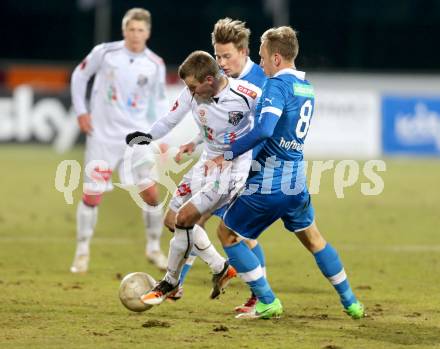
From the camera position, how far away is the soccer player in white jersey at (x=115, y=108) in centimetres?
1031

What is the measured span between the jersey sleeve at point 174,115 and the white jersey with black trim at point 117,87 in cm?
238

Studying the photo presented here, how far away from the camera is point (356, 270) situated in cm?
1034

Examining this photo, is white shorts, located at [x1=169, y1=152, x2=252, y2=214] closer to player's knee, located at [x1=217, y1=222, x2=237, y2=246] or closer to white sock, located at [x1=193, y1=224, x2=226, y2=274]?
player's knee, located at [x1=217, y1=222, x2=237, y2=246]

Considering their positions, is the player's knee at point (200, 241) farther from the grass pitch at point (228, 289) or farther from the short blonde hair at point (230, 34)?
the short blonde hair at point (230, 34)

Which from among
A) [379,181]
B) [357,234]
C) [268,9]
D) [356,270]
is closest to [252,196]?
[356,270]

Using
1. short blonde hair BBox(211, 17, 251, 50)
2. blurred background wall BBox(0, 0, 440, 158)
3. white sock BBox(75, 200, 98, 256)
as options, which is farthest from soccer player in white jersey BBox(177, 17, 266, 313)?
blurred background wall BBox(0, 0, 440, 158)

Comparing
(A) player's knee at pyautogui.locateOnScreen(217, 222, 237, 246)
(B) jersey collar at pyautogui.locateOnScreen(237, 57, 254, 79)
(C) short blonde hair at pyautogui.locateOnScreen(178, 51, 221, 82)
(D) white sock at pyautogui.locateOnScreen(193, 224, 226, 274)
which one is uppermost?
(C) short blonde hair at pyautogui.locateOnScreen(178, 51, 221, 82)

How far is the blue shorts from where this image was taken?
7457 mm

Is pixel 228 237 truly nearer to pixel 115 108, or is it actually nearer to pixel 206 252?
pixel 206 252

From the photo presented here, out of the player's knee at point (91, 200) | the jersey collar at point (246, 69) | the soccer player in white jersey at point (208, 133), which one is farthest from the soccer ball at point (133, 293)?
the player's knee at point (91, 200)

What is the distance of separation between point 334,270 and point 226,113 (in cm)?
138

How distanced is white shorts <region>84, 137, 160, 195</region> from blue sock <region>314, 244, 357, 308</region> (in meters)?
3.01

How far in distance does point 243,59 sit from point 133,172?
2.84m

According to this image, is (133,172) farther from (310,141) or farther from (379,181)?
(310,141)
